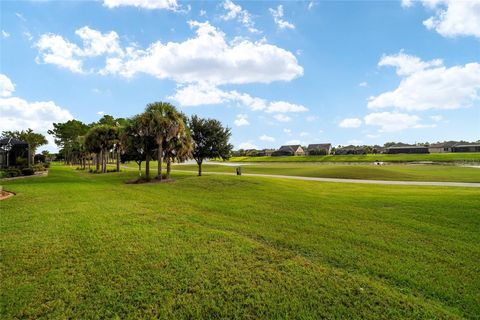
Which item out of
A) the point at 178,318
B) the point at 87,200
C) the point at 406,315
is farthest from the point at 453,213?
the point at 87,200

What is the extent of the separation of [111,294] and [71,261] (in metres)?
2.11

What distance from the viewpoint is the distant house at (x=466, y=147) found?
354ft

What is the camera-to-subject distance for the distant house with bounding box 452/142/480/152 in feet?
354

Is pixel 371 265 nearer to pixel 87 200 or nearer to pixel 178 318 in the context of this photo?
pixel 178 318

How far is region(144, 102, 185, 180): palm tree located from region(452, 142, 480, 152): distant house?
13141 cm

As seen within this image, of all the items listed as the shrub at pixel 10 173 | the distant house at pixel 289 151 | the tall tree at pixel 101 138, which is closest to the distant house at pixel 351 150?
the distant house at pixel 289 151

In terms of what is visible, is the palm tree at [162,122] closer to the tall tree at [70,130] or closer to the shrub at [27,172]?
the shrub at [27,172]

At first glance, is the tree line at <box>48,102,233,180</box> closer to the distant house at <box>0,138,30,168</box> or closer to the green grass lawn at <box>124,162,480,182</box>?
the green grass lawn at <box>124,162,480,182</box>

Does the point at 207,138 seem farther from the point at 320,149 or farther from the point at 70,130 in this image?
the point at 320,149

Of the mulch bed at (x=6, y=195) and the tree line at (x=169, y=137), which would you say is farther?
the tree line at (x=169, y=137)

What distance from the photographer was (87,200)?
14469 mm

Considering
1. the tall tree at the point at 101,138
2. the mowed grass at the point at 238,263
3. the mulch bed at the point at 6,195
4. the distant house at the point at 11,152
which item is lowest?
the mowed grass at the point at 238,263

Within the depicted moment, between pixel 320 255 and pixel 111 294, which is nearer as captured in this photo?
pixel 111 294

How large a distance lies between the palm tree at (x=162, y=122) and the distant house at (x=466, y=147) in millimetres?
131406
